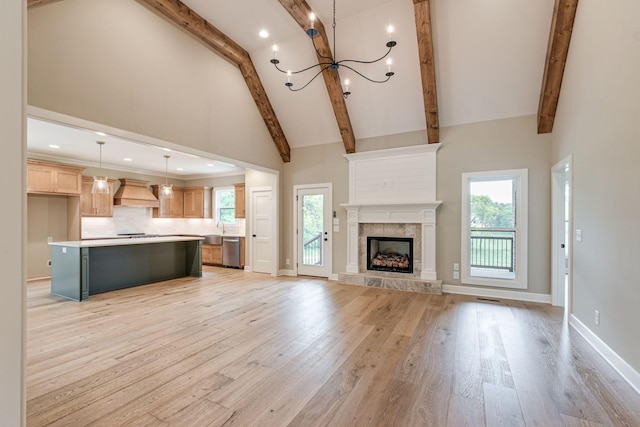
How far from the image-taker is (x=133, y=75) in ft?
12.5

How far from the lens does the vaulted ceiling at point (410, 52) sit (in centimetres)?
398

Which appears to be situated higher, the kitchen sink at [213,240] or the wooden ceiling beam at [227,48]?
the wooden ceiling beam at [227,48]

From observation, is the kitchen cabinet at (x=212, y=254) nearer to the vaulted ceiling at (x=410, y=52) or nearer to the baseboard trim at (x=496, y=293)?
A: the vaulted ceiling at (x=410, y=52)

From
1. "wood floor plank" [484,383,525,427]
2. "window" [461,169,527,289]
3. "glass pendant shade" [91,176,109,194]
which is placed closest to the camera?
"wood floor plank" [484,383,525,427]

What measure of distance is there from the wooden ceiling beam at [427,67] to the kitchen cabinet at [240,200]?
4.97m

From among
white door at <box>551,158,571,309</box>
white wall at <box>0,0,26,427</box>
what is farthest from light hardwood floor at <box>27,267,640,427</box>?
white wall at <box>0,0,26,427</box>

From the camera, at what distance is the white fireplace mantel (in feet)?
17.8

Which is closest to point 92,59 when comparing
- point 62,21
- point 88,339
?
point 62,21

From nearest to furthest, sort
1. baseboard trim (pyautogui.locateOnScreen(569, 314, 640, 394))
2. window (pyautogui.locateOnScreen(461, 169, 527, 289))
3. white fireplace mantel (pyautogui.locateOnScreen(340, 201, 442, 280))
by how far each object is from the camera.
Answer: baseboard trim (pyautogui.locateOnScreen(569, 314, 640, 394))
window (pyautogui.locateOnScreen(461, 169, 527, 289))
white fireplace mantel (pyautogui.locateOnScreen(340, 201, 442, 280))

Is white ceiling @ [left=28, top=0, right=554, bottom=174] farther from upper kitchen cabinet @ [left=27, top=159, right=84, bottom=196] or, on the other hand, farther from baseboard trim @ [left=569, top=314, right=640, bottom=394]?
baseboard trim @ [left=569, top=314, right=640, bottom=394]

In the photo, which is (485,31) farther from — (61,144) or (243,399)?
(61,144)

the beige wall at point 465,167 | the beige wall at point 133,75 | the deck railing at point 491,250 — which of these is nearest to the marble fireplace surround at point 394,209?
the beige wall at point 465,167

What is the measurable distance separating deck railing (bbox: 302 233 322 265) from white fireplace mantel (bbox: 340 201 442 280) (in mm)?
764

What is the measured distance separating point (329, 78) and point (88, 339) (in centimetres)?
492
